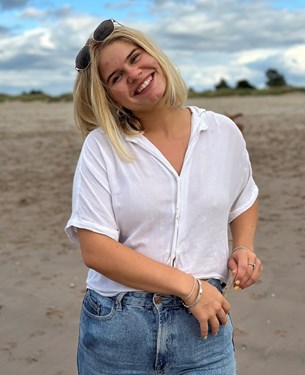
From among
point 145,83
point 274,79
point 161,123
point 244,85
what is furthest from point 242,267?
point 274,79

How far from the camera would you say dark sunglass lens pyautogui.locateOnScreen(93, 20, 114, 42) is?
192 cm

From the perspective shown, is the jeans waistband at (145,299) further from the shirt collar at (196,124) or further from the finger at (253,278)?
the shirt collar at (196,124)

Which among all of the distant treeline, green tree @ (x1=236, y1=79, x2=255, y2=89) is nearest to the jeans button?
the distant treeline

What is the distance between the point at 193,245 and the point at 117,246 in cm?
24

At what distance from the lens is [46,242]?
21.0ft

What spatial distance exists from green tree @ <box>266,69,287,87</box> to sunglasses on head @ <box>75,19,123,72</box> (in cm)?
3603

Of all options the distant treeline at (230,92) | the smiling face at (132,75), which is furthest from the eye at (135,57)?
the distant treeline at (230,92)

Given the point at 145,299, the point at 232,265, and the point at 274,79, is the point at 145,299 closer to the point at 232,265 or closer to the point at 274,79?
the point at 232,265

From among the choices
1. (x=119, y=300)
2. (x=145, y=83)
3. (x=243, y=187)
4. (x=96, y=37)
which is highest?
(x=96, y=37)

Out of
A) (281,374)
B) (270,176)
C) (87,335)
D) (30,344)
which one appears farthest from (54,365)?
(270,176)

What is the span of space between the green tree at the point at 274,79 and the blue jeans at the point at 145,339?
36092 mm

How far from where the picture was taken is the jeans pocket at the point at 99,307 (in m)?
1.93

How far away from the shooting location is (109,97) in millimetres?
1979

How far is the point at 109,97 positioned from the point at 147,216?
1.27ft
